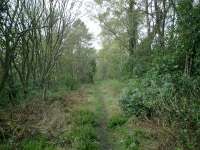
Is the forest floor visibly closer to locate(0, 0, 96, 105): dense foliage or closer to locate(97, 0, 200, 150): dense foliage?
locate(97, 0, 200, 150): dense foliage

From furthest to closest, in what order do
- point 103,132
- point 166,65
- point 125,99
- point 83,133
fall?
point 166,65 < point 125,99 < point 103,132 < point 83,133

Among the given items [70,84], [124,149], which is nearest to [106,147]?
[124,149]

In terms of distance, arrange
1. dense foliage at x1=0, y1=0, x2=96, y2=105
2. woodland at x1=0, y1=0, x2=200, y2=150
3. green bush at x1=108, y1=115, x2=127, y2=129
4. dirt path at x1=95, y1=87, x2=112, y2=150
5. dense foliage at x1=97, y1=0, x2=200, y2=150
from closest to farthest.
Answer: dense foliage at x1=97, y1=0, x2=200, y2=150
woodland at x1=0, y1=0, x2=200, y2=150
dirt path at x1=95, y1=87, x2=112, y2=150
green bush at x1=108, y1=115, x2=127, y2=129
dense foliage at x1=0, y1=0, x2=96, y2=105

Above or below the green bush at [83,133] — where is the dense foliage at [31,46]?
above

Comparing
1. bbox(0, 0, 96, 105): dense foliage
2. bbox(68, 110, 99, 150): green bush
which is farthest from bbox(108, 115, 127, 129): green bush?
bbox(0, 0, 96, 105): dense foliage

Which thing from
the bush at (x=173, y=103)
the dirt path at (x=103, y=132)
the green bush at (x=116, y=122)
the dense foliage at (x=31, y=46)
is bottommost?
the dirt path at (x=103, y=132)

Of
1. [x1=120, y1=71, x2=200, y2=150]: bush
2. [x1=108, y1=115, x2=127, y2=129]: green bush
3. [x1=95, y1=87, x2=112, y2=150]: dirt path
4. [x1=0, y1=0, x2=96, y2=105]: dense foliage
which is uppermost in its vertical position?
[x1=0, y1=0, x2=96, y2=105]: dense foliage

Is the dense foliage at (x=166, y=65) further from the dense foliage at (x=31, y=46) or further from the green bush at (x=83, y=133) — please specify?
the dense foliage at (x=31, y=46)

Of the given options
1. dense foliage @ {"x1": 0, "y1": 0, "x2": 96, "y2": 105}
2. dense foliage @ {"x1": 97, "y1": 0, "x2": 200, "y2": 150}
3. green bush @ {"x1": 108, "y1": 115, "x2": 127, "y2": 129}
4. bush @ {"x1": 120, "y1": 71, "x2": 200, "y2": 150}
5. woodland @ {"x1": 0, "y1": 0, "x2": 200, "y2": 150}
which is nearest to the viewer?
bush @ {"x1": 120, "y1": 71, "x2": 200, "y2": 150}

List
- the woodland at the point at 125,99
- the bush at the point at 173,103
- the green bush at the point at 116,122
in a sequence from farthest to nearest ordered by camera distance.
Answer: the green bush at the point at 116,122, the woodland at the point at 125,99, the bush at the point at 173,103

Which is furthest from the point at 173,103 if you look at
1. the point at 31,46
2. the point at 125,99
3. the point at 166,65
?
the point at 31,46

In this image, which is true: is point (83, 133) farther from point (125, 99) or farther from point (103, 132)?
point (125, 99)

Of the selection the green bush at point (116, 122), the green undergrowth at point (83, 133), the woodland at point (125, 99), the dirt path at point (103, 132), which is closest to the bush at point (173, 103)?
the woodland at point (125, 99)

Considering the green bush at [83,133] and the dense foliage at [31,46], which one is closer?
the green bush at [83,133]
